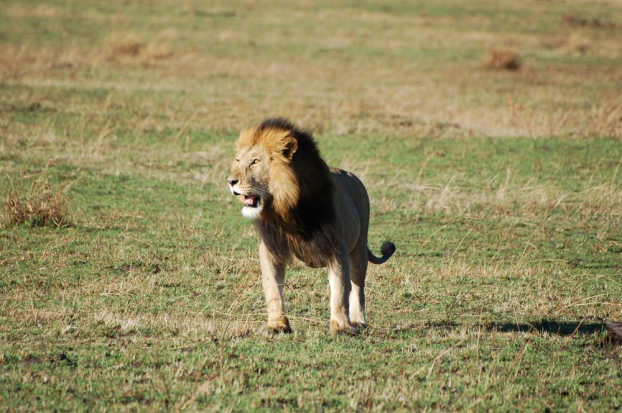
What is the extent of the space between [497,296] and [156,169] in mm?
7317

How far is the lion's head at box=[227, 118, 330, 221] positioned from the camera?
6.01 m

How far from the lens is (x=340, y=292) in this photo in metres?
6.14

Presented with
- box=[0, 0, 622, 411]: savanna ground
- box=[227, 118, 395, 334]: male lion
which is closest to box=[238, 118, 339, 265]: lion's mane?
box=[227, 118, 395, 334]: male lion

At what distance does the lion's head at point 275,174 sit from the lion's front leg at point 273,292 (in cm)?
38

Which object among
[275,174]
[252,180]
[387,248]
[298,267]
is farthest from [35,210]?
[275,174]

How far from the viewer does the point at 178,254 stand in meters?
9.14

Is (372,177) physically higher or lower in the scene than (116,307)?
lower

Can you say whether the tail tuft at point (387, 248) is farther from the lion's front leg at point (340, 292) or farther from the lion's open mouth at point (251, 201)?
the lion's open mouth at point (251, 201)

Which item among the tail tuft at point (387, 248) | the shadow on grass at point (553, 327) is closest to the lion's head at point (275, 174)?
the tail tuft at point (387, 248)

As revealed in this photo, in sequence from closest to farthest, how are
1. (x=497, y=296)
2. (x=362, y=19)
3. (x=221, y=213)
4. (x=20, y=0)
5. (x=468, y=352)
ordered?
1. (x=468, y=352)
2. (x=497, y=296)
3. (x=221, y=213)
4. (x=20, y=0)
5. (x=362, y=19)

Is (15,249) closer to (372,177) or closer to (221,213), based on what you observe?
(221,213)

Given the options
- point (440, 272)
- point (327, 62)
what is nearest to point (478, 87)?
point (327, 62)

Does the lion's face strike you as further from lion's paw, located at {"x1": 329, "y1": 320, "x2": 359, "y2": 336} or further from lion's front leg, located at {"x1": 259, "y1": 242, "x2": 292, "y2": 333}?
lion's paw, located at {"x1": 329, "y1": 320, "x2": 359, "y2": 336}

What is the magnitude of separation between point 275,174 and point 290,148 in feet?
0.74
